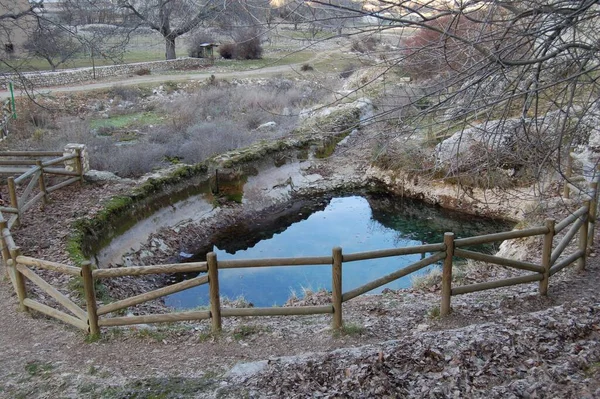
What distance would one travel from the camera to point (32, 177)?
12.7 m

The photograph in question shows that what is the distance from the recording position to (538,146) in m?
5.52

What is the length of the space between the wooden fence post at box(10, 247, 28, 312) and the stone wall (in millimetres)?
21477

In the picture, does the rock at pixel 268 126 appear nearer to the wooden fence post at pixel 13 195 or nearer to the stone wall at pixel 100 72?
the stone wall at pixel 100 72

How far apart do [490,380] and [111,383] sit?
4160 millimetres

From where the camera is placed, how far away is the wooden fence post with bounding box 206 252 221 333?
6.55 m

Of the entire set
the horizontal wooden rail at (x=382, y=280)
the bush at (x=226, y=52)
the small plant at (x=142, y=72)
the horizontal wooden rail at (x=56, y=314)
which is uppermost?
the bush at (x=226, y=52)

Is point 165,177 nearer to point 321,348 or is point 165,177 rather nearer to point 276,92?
point 321,348

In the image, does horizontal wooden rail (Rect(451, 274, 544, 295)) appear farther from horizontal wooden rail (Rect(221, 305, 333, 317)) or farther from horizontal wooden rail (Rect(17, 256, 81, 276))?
horizontal wooden rail (Rect(17, 256, 81, 276))

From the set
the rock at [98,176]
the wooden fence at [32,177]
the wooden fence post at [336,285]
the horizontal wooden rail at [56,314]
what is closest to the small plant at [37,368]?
the horizontal wooden rail at [56,314]

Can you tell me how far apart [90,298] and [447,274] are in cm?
471

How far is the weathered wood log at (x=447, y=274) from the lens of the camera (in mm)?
6797

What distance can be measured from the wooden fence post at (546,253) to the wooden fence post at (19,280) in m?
7.50

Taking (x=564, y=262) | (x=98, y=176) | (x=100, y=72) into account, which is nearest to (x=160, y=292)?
(x=564, y=262)

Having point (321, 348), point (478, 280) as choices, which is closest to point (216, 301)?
point (321, 348)
